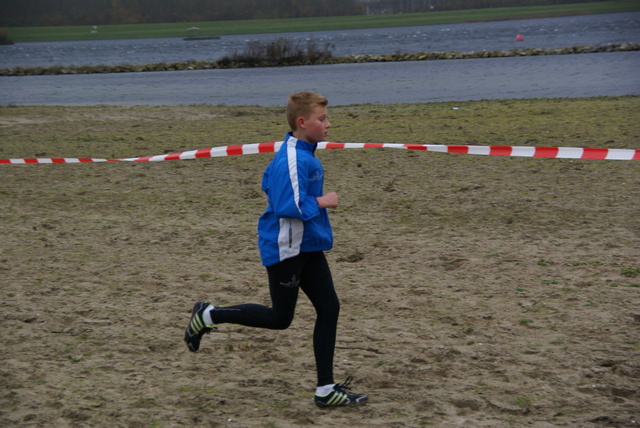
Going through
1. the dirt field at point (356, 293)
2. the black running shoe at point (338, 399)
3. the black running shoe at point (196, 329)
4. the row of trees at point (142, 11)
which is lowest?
the dirt field at point (356, 293)

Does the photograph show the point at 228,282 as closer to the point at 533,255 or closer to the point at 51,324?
the point at 51,324

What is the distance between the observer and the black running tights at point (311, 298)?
3.91m

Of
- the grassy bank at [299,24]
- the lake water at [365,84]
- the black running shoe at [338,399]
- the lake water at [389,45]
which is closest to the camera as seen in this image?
the black running shoe at [338,399]

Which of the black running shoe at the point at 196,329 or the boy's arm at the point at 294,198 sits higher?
the boy's arm at the point at 294,198

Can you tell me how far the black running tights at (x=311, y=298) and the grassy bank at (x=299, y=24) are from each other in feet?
506

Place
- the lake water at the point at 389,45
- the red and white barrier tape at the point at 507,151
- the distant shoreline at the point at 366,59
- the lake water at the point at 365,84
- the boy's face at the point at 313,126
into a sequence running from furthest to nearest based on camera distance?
the lake water at the point at 389,45, the distant shoreline at the point at 366,59, the lake water at the point at 365,84, the red and white barrier tape at the point at 507,151, the boy's face at the point at 313,126

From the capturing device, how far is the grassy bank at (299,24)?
16250 cm

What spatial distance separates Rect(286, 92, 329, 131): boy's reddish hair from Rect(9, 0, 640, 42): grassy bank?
15427 cm

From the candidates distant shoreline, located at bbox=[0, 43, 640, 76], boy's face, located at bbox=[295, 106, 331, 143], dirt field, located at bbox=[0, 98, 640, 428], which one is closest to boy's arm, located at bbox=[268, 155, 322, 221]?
boy's face, located at bbox=[295, 106, 331, 143]

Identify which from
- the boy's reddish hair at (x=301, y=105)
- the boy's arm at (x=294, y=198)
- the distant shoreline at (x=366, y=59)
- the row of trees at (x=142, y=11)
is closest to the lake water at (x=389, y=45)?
the distant shoreline at (x=366, y=59)

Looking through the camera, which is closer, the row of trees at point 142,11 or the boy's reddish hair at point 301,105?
the boy's reddish hair at point 301,105

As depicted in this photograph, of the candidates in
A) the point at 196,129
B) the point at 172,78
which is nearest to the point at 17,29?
the point at 172,78

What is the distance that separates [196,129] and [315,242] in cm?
1197

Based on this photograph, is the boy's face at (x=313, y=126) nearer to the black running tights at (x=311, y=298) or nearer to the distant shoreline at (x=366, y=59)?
the black running tights at (x=311, y=298)
